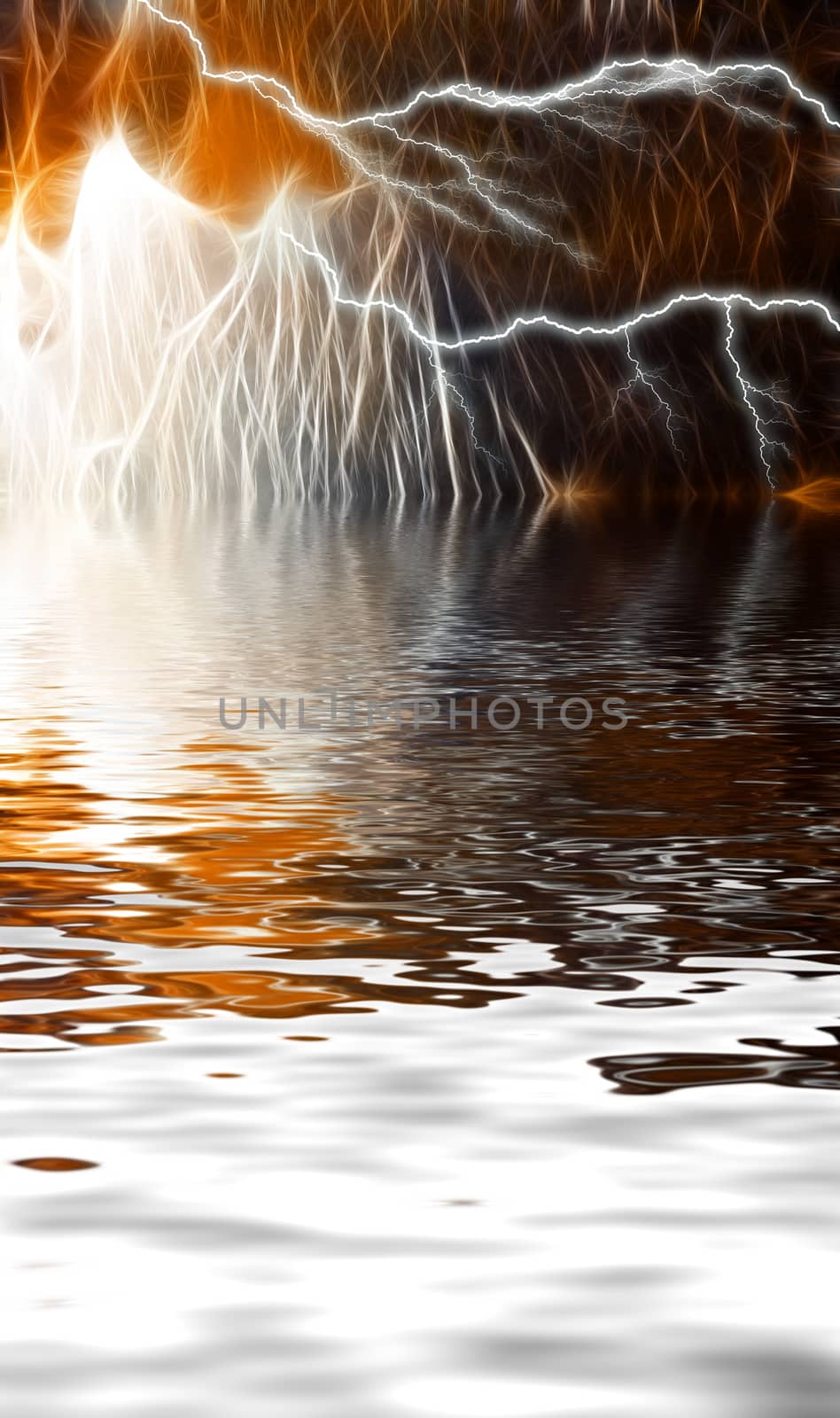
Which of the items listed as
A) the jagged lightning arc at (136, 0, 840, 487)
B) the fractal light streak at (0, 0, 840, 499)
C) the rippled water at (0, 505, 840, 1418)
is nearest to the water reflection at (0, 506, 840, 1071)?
the rippled water at (0, 505, 840, 1418)

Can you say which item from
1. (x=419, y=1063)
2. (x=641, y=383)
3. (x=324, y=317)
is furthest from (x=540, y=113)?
(x=419, y=1063)

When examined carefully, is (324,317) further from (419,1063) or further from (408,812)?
(419,1063)

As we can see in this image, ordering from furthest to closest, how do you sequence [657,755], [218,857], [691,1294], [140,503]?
[140,503] → [657,755] → [218,857] → [691,1294]

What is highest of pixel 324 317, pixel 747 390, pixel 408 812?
pixel 324 317

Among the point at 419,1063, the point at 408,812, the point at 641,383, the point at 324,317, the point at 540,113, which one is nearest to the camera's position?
the point at 419,1063

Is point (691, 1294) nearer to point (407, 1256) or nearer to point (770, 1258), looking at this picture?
point (770, 1258)

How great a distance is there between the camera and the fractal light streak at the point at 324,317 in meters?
27.2

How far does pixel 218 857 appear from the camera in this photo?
5629 millimetres

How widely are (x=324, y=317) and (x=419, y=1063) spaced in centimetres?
2411

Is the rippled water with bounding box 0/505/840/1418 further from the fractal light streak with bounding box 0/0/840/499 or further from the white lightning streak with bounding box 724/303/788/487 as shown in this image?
the white lightning streak with bounding box 724/303/788/487

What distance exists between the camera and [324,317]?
27.3 meters

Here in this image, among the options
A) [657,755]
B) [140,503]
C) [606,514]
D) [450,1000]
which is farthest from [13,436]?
[450,1000]

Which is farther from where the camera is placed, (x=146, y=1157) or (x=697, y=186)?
(x=697, y=186)

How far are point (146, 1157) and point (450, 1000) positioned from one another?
3.24ft
